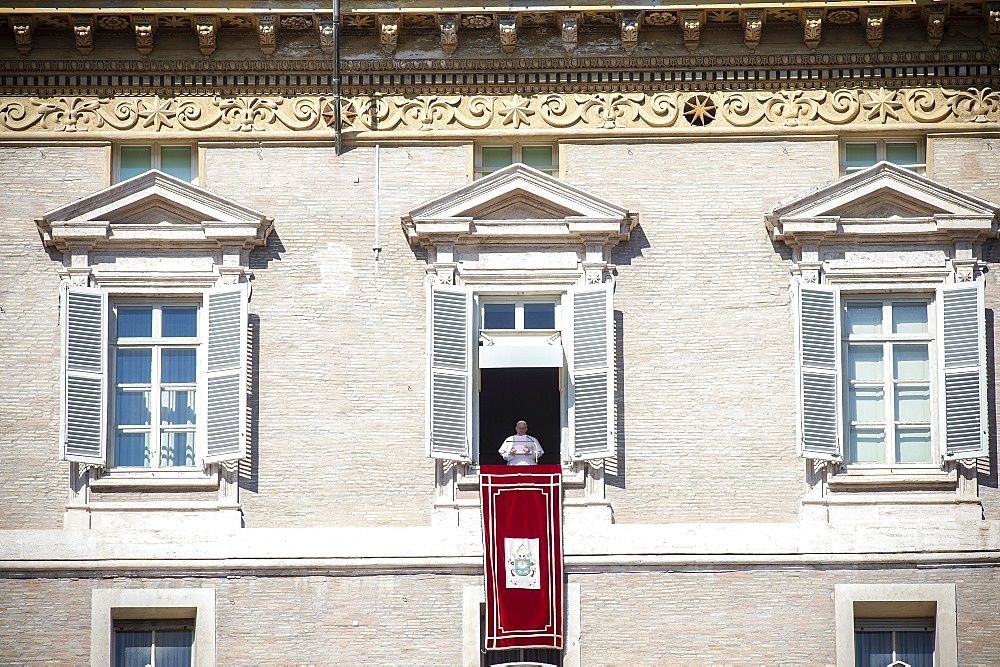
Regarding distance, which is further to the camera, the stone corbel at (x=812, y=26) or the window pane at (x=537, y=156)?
the window pane at (x=537, y=156)

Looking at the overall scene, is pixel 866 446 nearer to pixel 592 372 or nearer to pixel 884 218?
pixel 884 218

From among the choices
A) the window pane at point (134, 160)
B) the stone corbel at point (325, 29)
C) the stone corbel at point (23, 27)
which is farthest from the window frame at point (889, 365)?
the stone corbel at point (23, 27)

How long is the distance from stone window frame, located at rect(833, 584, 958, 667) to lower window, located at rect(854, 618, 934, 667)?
208mm

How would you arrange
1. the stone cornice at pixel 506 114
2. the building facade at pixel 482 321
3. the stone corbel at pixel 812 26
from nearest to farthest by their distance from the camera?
1. the building facade at pixel 482 321
2. the stone corbel at pixel 812 26
3. the stone cornice at pixel 506 114

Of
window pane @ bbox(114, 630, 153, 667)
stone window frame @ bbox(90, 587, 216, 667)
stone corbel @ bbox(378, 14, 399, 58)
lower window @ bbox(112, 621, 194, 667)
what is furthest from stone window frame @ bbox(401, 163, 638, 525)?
window pane @ bbox(114, 630, 153, 667)

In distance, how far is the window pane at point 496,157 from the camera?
25484 millimetres

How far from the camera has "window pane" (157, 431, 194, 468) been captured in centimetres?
2462

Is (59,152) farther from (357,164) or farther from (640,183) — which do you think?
(640,183)

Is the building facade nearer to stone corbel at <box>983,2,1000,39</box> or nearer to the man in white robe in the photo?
stone corbel at <box>983,2,1000,39</box>

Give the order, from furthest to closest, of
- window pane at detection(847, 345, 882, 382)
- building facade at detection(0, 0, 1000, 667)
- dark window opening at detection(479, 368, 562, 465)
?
dark window opening at detection(479, 368, 562, 465)
window pane at detection(847, 345, 882, 382)
building facade at detection(0, 0, 1000, 667)

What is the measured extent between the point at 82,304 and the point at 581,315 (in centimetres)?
586

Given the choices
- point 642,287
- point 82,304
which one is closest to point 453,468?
point 642,287

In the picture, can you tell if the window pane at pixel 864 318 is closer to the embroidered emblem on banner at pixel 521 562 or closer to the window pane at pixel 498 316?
the window pane at pixel 498 316

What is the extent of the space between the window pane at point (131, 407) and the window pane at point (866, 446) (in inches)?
328
